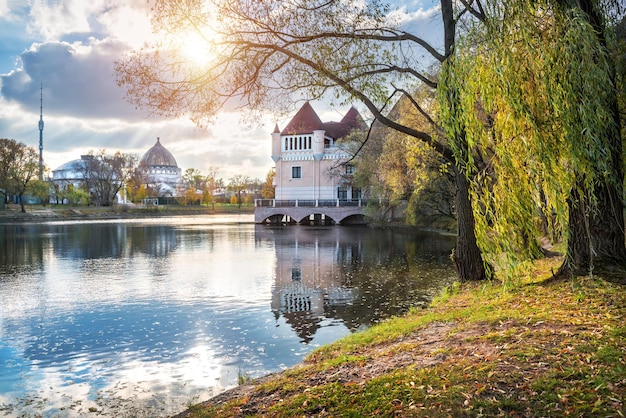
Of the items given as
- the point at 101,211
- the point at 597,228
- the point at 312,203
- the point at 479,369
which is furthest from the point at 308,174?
the point at 479,369

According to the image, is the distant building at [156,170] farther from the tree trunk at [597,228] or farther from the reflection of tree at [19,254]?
the tree trunk at [597,228]

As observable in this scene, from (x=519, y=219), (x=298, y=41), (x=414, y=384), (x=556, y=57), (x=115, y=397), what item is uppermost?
(x=298, y=41)

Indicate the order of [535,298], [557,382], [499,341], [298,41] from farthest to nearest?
[298,41], [535,298], [499,341], [557,382]

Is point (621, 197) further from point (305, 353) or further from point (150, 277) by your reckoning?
point (150, 277)

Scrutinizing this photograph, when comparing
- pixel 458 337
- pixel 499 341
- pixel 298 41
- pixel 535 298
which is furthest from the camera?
pixel 298 41

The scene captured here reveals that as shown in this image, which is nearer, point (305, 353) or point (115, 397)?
point (115, 397)

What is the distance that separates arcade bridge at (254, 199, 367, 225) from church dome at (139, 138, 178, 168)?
279ft

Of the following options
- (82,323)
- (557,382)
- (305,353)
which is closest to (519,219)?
(557,382)

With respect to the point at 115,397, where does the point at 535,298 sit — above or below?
above

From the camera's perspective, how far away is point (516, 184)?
728cm

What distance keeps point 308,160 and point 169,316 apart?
48.0m

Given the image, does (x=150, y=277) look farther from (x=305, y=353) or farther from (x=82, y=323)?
(x=305, y=353)

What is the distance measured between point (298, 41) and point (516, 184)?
574 centimetres

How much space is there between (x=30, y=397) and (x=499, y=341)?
6519 mm
